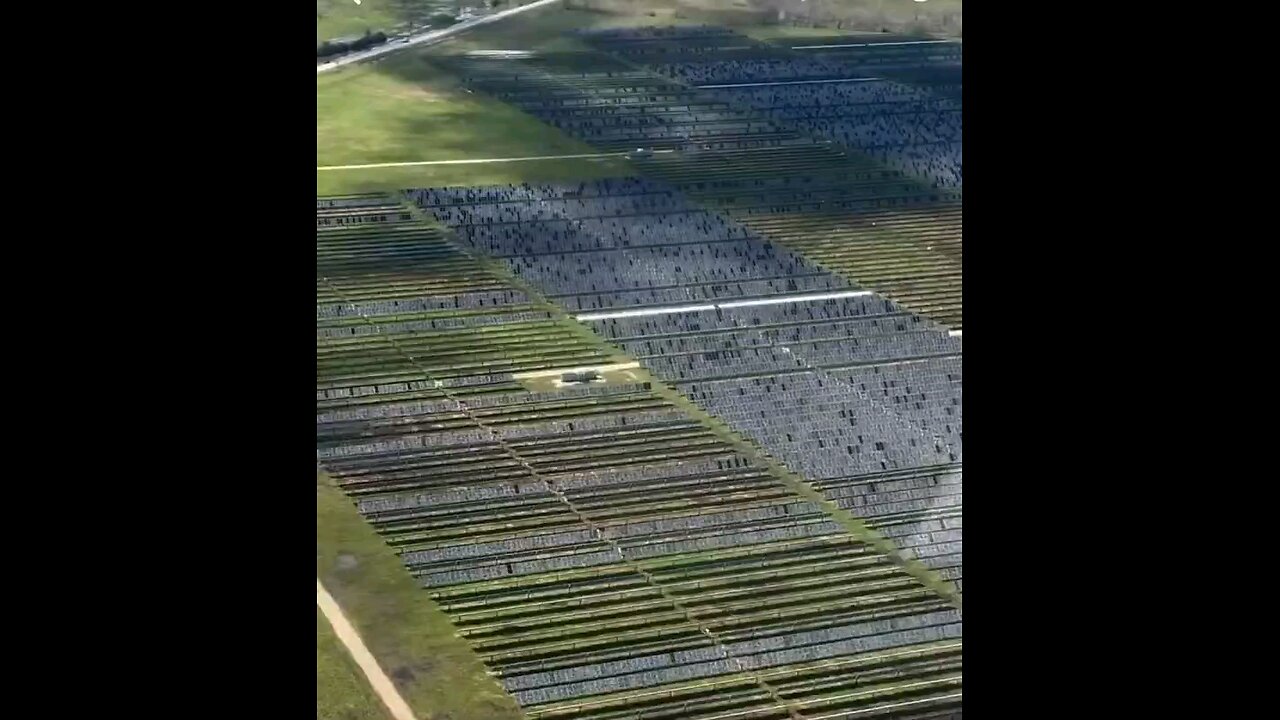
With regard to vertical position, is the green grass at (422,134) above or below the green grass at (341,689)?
above

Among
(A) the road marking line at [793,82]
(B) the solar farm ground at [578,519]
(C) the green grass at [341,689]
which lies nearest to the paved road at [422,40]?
(A) the road marking line at [793,82]

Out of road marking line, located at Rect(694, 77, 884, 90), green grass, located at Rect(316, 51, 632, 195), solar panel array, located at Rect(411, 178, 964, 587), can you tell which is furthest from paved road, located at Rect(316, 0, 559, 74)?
solar panel array, located at Rect(411, 178, 964, 587)

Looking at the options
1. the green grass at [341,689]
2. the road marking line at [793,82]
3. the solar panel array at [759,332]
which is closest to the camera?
the green grass at [341,689]

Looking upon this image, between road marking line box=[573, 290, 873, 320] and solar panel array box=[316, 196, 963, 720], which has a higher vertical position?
road marking line box=[573, 290, 873, 320]

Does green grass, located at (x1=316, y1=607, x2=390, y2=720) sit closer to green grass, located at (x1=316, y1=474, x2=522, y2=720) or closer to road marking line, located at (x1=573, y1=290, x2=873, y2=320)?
green grass, located at (x1=316, y1=474, x2=522, y2=720)

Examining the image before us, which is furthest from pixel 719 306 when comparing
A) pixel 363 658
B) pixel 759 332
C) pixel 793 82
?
pixel 793 82

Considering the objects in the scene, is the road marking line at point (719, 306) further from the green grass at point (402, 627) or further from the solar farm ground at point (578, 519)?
the green grass at point (402, 627)
